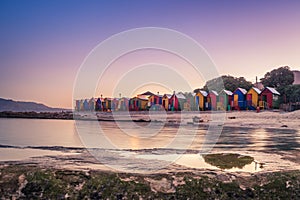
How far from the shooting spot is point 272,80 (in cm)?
7400

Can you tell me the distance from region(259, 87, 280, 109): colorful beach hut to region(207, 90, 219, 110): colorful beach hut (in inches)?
415

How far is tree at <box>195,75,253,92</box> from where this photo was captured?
76000 millimetres

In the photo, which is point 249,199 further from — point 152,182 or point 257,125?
point 257,125

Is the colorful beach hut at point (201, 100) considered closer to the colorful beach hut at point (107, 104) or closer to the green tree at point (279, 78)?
the green tree at point (279, 78)

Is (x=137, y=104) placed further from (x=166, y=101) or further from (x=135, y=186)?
(x=135, y=186)

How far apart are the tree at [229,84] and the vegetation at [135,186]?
68659mm

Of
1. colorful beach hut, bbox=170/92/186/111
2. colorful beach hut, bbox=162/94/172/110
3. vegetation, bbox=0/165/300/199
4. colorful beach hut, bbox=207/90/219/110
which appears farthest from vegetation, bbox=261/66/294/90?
vegetation, bbox=0/165/300/199

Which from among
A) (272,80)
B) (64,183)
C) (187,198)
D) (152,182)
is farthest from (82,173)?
(272,80)

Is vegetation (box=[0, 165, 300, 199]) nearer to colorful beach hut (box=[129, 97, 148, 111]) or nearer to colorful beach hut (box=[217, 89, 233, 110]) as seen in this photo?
colorful beach hut (box=[217, 89, 233, 110])

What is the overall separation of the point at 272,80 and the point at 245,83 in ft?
21.5

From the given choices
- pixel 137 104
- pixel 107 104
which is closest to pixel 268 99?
pixel 137 104

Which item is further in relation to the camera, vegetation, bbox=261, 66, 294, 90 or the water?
vegetation, bbox=261, 66, 294, 90

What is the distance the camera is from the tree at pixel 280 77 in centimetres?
7256

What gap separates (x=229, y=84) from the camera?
7812cm
